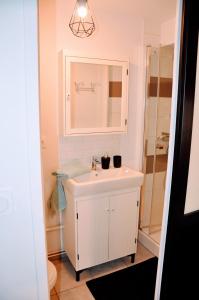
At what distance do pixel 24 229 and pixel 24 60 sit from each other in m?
0.69

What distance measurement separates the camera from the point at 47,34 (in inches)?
79.4

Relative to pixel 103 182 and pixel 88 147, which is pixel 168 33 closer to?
pixel 88 147

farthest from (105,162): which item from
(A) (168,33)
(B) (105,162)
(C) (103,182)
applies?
(A) (168,33)

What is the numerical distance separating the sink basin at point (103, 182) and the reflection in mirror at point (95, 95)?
50 centimetres

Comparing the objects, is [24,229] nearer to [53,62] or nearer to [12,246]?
[12,246]

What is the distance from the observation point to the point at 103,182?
2023 millimetres

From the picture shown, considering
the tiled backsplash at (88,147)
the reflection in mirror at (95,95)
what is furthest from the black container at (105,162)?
the reflection in mirror at (95,95)

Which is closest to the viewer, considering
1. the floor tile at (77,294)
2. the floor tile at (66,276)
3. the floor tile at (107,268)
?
the floor tile at (77,294)

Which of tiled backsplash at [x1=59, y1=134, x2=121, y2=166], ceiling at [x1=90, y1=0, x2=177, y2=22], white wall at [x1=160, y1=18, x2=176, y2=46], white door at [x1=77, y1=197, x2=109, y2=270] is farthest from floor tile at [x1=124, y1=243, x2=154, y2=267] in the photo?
ceiling at [x1=90, y1=0, x2=177, y2=22]

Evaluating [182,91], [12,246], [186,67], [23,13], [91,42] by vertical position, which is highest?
[91,42]

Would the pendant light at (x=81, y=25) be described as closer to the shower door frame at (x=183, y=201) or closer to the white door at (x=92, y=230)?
the shower door frame at (x=183, y=201)

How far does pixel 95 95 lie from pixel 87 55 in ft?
1.29

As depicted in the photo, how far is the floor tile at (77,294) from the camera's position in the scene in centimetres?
194

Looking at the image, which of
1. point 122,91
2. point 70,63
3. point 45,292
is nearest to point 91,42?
point 70,63
